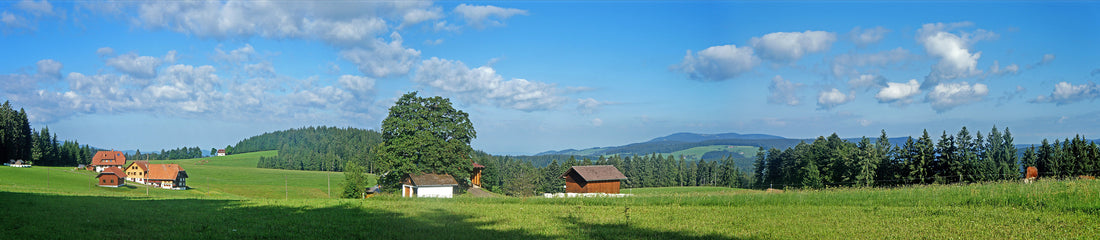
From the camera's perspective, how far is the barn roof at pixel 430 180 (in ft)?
136

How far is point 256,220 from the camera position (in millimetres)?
13070

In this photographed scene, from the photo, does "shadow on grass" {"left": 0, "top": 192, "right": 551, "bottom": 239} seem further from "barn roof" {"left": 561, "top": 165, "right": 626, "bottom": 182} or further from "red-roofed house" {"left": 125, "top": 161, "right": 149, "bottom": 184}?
"red-roofed house" {"left": 125, "top": 161, "right": 149, "bottom": 184}

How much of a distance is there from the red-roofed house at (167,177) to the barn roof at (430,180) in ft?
186

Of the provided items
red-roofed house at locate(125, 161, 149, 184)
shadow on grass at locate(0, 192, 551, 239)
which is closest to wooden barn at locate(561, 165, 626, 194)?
shadow on grass at locate(0, 192, 551, 239)

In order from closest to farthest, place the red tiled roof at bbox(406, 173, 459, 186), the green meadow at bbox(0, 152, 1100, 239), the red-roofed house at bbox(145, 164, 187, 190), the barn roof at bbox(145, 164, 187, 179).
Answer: the green meadow at bbox(0, 152, 1100, 239), the red tiled roof at bbox(406, 173, 459, 186), the red-roofed house at bbox(145, 164, 187, 190), the barn roof at bbox(145, 164, 187, 179)

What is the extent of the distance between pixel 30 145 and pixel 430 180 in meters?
101

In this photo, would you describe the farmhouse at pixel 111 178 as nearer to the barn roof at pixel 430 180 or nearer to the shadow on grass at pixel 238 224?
the barn roof at pixel 430 180

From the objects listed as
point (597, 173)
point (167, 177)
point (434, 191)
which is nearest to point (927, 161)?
point (597, 173)

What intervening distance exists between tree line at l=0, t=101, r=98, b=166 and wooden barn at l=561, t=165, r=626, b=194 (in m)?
92.8

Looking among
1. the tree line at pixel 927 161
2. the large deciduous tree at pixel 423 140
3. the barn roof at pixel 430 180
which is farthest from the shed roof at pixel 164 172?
the tree line at pixel 927 161

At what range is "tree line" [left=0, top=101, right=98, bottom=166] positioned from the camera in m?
86.6

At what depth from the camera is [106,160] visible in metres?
106

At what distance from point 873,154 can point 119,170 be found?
316 ft

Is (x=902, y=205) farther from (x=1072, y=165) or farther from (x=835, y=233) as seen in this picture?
(x=1072, y=165)
